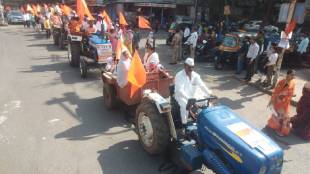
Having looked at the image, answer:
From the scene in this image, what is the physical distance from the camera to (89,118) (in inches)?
291

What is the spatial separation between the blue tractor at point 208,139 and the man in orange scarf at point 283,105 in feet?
9.17

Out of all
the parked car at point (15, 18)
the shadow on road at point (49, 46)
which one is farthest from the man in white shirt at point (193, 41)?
the parked car at point (15, 18)

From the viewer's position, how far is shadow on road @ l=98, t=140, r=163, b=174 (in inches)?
206

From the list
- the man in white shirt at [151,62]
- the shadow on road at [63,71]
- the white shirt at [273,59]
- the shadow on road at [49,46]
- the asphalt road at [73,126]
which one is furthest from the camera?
the shadow on road at [49,46]

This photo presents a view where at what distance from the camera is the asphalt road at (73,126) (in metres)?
5.39

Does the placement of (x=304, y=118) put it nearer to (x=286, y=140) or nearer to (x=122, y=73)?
(x=286, y=140)

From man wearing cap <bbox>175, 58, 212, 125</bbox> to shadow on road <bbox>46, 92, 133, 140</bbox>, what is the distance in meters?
2.04

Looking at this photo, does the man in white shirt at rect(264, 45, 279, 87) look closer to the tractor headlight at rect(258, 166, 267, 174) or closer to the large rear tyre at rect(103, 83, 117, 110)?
the large rear tyre at rect(103, 83, 117, 110)

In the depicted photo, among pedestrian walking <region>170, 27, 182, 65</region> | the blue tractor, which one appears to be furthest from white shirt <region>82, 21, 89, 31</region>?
the blue tractor

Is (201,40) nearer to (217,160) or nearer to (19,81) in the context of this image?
(19,81)

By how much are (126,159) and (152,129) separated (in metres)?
0.92

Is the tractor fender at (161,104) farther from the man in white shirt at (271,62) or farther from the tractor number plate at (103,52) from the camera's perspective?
the man in white shirt at (271,62)

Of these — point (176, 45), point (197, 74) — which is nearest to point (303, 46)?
point (176, 45)

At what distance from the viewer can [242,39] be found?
13398mm
